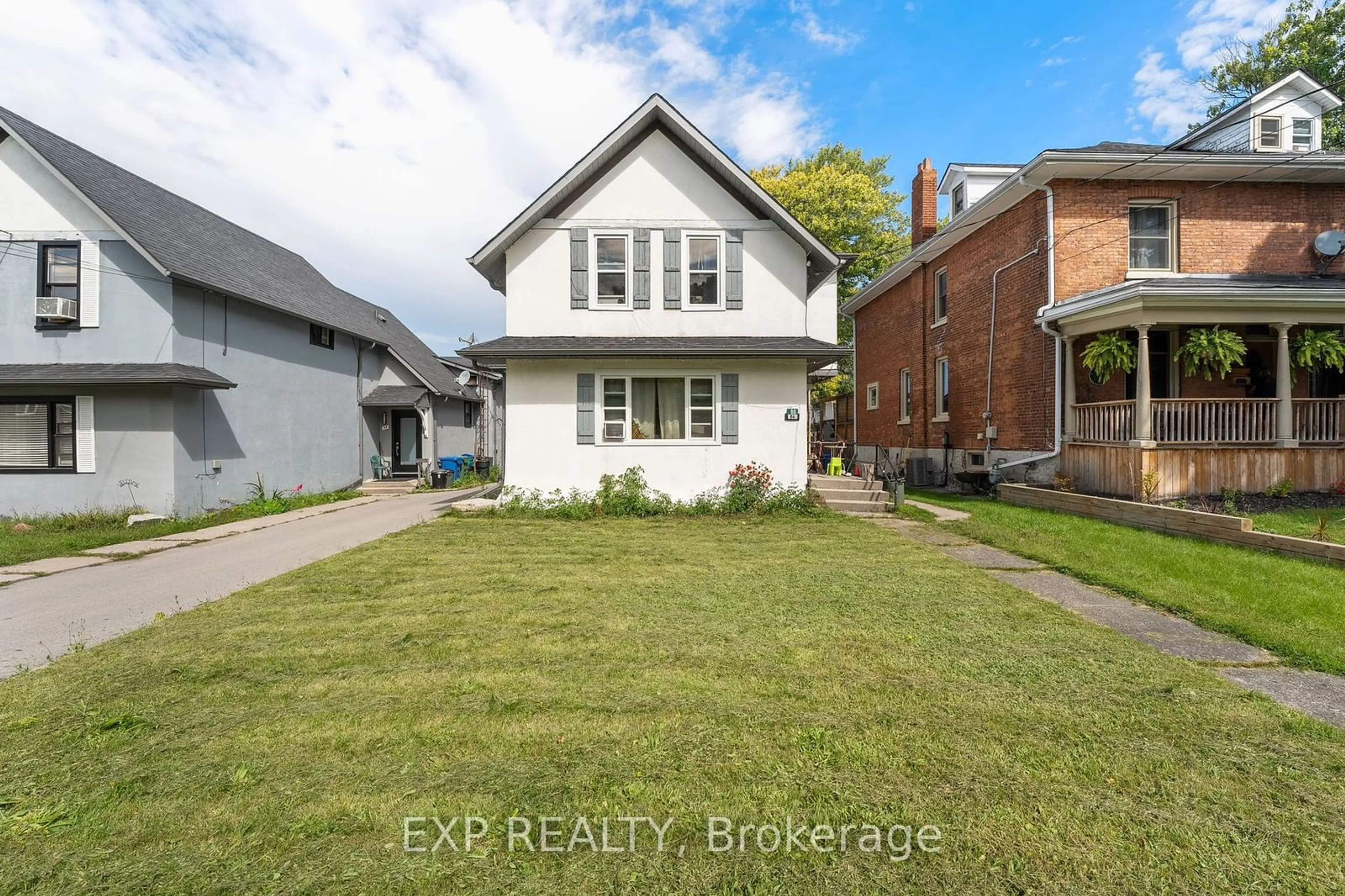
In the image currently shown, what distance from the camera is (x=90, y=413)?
38.2 feet

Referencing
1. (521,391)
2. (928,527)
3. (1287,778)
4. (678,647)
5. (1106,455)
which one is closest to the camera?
(1287,778)

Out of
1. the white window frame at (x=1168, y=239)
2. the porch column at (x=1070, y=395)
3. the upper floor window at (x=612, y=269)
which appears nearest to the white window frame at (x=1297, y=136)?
the white window frame at (x=1168, y=239)

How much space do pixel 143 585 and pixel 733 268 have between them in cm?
1088

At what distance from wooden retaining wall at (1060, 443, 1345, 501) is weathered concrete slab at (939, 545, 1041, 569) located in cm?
431

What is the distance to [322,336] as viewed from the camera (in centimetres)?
1694

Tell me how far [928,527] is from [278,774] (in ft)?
32.0

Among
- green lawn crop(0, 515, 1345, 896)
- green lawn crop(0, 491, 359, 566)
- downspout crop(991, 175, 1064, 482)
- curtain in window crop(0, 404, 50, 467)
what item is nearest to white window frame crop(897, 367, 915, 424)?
downspout crop(991, 175, 1064, 482)

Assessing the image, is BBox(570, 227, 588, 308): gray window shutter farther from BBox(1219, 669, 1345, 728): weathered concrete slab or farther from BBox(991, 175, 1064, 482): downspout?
BBox(1219, 669, 1345, 728): weathered concrete slab

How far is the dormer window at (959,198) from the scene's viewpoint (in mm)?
17562

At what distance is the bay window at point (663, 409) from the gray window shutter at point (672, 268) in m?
1.71

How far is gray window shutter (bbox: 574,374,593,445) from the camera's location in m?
11.9

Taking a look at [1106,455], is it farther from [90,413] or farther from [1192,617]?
[90,413]

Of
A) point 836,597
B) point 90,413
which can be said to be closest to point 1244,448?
point 836,597

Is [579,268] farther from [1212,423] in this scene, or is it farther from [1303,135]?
[1303,135]
